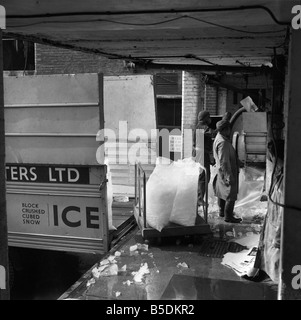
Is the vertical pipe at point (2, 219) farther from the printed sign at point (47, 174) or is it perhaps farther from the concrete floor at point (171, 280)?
the printed sign at point (47, 174)

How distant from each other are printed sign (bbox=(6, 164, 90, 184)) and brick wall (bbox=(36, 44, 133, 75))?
5.20m

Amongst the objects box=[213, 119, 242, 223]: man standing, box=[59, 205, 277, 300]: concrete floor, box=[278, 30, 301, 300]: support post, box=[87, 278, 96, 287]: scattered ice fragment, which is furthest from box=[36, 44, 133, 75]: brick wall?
box=[278, 30, 301, 300]: support post

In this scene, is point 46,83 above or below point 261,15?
below

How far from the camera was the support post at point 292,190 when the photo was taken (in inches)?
101

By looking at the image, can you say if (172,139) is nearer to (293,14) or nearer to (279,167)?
(279,167)

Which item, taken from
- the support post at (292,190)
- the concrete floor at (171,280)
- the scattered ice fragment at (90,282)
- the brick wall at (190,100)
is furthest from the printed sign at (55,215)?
the brick wall at (190,100)

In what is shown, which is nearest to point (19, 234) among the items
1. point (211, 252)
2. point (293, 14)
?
point (211, 252)

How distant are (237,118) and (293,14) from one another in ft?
19.9

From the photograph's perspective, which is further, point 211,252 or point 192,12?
point 211,252

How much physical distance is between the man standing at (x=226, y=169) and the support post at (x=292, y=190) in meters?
3.70

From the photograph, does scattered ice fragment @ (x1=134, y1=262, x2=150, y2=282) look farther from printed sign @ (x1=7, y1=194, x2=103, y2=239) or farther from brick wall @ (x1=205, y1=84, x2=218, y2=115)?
brick wall @ (x1=205, y1=84, x2=218, y2=115)

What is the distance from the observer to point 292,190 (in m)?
2.67

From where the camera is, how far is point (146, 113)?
8.09m

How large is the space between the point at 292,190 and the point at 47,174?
3437 mm
